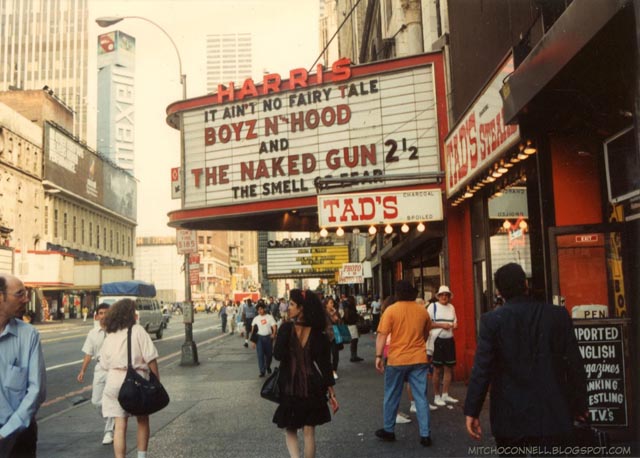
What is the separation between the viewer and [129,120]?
484 feet

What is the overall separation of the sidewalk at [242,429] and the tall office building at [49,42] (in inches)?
5738

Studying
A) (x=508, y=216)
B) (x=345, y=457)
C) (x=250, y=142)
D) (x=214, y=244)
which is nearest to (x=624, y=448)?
(x=345, y=457)

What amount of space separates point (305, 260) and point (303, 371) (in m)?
33.7

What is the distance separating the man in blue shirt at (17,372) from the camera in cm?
354

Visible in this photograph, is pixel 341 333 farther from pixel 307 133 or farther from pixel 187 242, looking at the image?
pixel 187 242

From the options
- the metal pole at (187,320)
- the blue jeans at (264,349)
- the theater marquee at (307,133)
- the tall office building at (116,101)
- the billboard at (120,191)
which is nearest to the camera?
the theater marquee at (307,133)

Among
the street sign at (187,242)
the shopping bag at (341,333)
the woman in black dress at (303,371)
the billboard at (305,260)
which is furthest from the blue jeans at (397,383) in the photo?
the billboard at (305,260)

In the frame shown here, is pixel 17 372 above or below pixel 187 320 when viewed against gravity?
above

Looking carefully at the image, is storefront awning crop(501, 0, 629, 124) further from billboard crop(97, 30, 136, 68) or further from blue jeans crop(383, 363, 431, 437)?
billboard crop(97, 30, 136, 68)

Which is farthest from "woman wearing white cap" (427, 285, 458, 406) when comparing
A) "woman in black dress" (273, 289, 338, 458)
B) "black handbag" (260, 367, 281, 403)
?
"black handbag" (260, 367, 281, 403)

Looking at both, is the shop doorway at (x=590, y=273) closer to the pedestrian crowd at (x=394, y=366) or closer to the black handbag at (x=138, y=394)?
the pedestrian crowd at (x=394, y=366)

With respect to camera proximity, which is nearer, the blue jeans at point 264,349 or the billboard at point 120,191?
the blue jeans at point 264,349

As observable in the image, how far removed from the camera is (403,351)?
7.20 m

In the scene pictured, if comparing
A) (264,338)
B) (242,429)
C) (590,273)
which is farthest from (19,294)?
(264,338)
